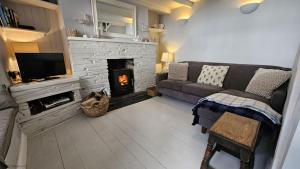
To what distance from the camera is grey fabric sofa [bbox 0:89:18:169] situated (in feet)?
2.93

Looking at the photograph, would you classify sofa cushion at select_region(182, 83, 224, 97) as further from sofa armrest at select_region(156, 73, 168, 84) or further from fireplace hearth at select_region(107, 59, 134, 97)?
fireplace hearth at select_region(107, 59, 134, 97)

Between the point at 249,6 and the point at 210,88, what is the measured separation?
1.72m

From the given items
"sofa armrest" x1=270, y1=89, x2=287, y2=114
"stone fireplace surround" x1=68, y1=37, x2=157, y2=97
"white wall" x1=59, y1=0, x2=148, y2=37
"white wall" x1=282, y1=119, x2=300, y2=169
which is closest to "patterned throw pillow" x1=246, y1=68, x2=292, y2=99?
"sofa armrest" x1=270, y1=89, x2=287, y2=114

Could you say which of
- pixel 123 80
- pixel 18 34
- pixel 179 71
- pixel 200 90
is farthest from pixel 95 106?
pixel 179 71

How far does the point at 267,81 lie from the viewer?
74.5 inches

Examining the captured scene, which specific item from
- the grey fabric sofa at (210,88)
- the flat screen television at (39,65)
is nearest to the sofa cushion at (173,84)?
the grey fabric sofa at (210,88)

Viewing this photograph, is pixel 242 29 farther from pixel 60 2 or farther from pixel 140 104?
pixel 60 2

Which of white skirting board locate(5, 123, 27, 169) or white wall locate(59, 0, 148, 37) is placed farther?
white wall locate(59, 0, 148, 37)

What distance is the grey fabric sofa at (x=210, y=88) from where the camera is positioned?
1.67 m

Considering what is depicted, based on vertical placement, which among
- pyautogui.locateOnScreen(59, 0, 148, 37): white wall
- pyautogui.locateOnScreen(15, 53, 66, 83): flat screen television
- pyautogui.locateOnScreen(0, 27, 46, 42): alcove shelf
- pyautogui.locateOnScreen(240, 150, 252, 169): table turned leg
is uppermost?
pyautogui.locateOnScreen(59, 0, 148, 37): white wall

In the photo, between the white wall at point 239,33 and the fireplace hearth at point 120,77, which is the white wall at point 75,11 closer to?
the fireplace hearth at point 120,77

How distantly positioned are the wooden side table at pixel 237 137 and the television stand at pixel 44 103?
7.23 feet

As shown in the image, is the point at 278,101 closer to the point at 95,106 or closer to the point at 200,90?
the point at 200,90

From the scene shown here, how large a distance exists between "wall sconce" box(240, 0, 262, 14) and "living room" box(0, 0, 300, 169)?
2cm
